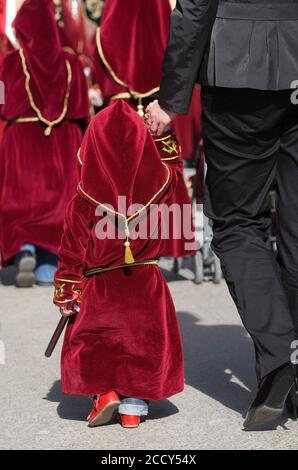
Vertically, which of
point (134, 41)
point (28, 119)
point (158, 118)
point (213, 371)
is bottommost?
point (213, 371)

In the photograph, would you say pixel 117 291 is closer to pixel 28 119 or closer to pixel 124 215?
pixel 124 215

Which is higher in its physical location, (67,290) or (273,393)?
(67,290)

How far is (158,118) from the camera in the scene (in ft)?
12.5

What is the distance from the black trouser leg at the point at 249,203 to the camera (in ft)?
12.1

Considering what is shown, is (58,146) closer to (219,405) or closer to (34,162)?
(34,162)

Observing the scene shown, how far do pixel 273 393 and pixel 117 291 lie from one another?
655 mm

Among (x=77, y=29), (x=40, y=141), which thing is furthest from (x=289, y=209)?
(x=77, y=29)

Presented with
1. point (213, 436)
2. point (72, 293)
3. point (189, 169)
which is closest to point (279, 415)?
point (213, 436)

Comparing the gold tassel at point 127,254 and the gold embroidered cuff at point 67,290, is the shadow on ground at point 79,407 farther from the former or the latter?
the gold tassel at point 127,254

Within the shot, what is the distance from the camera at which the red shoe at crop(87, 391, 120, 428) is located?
12.4ft

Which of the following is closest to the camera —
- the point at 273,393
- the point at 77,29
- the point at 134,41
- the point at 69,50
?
the point at 273,393

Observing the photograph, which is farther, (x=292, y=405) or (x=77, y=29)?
(x=77, y=29)

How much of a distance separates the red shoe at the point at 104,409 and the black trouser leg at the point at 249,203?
520 mm

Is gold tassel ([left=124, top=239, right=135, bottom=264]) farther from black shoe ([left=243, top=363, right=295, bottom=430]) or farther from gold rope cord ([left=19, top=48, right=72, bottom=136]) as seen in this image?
gold rope cord ([left=19, top=48, right=72, bottom=136])
